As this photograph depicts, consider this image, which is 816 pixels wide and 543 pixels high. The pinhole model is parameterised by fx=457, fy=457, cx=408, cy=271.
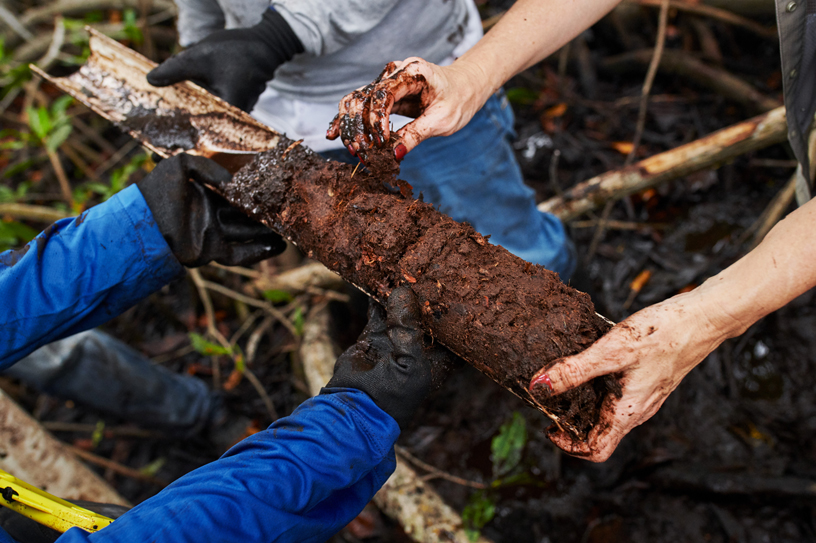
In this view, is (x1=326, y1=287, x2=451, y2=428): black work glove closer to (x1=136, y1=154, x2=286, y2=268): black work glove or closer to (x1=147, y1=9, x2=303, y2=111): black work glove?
(x1=136, y1=154, x2=286, y2=268): black work glove

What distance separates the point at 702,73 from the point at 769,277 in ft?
9.94

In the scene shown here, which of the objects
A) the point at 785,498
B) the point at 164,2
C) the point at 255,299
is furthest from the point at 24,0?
the point at 785,498

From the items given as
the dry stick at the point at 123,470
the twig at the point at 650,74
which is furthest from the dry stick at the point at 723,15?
the dry stick at the point at 123,470

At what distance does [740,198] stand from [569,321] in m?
2.58

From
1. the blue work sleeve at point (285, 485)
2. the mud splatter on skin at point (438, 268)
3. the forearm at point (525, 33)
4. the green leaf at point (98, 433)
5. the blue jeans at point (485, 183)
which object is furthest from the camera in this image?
the green leaf at point (98, 433)

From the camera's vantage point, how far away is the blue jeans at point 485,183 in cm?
204

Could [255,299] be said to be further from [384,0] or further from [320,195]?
[384,0]

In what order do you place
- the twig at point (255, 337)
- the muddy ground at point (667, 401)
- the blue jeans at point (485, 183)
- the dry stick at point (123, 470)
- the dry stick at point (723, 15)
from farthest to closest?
1. the dry stick at point (723, 15)
2. the twig at point (255, 337)
3. the dry stick at point (123, 470)
4. the muddy ground at point (667, 401)
5. the blue jeans at point (485, 183)

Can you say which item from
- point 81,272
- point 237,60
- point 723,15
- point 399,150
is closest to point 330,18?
point 237,60

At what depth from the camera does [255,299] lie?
315 cm

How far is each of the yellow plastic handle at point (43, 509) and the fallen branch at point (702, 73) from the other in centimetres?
405

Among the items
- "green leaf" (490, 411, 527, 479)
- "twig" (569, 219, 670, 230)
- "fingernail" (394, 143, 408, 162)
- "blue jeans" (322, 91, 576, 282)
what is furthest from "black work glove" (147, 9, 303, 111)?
"twig" (569, 219, 670, 230)

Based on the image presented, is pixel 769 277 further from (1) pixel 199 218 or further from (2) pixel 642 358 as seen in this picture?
(1) pixel 199 218

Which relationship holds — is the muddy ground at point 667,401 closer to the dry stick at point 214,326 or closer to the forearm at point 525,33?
the dry stick at point 214,326
